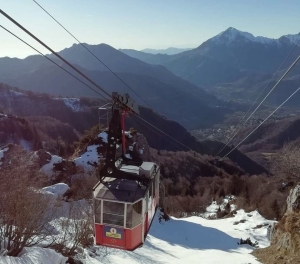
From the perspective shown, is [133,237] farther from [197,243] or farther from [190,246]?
[197,243]

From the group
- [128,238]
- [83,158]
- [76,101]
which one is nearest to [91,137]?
[83,158]

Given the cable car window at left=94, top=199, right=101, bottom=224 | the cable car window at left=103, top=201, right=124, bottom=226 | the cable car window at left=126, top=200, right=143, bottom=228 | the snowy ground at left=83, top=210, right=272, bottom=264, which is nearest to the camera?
the cable car window at left=126, top=200, right=143, bottom=228

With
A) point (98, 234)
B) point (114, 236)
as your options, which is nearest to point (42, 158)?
point (98, 234)

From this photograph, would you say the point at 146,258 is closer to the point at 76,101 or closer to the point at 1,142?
the point at 1,142

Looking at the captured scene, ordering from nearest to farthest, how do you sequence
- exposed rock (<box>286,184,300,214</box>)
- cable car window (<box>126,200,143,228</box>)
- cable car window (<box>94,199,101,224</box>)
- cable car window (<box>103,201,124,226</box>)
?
cable car window (<box>126,200,143,228</box>)
cable car window (<box>103,201,124,226</box>)
cable car window (<box>94,199,101,224</box>)
exposed rock (<box>286,184,300,214</box>)

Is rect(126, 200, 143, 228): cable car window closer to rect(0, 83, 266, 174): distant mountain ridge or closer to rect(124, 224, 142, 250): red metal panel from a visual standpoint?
rect(124, 224, 142, 250): red metal panel

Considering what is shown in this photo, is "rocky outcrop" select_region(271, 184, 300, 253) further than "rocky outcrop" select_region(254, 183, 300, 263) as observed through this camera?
Yes

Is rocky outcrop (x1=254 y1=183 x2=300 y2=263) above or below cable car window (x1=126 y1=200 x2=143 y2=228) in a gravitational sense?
below

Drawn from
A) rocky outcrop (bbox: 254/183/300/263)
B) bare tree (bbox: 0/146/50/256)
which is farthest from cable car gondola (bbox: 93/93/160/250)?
rocky outcrop (bbox: 254/183/300/263)
